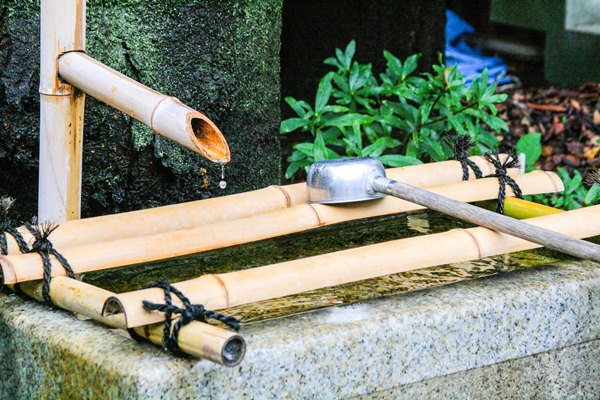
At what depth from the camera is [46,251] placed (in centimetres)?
220

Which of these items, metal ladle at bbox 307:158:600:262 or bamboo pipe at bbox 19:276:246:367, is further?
metal ladle at bbox 307:158:600:262

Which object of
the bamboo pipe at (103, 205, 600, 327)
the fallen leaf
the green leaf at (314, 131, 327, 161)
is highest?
the fallen leaf

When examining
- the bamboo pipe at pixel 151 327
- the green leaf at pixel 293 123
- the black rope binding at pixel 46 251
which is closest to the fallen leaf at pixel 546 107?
the green leaf at pixel 293 123

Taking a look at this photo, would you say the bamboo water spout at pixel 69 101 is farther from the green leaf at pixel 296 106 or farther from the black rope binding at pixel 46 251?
the green leaf at pixel 296 106

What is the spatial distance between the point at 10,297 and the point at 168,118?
0.56 m

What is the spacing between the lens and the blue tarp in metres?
6.78

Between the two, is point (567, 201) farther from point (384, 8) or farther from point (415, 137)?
point (384, 8)

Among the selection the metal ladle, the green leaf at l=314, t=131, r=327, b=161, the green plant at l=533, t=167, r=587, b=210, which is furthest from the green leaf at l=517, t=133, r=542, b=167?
the metal ladle

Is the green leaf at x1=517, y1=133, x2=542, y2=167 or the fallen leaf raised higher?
the fallen leaf

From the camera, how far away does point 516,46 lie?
725 cm

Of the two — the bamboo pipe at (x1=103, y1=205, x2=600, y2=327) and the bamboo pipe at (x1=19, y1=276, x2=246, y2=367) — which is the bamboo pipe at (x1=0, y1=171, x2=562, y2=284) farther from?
the bamboo pipe at (x1=103, y1=205, x2=600, y2=327)

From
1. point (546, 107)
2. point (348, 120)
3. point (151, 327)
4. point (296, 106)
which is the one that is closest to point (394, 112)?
point (348, 120)

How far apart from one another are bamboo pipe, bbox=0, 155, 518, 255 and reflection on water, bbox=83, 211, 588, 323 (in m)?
0.11

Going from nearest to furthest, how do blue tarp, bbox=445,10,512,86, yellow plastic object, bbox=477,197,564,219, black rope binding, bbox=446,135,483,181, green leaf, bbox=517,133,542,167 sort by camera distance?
1. yellow plastic object, bbox=477,197,564,219
2. black rope binding, bbox=446,135,483,181
3. green leaf, bbox=517,133,542,167
4. blue tarp, bbox=445,10,512,86
